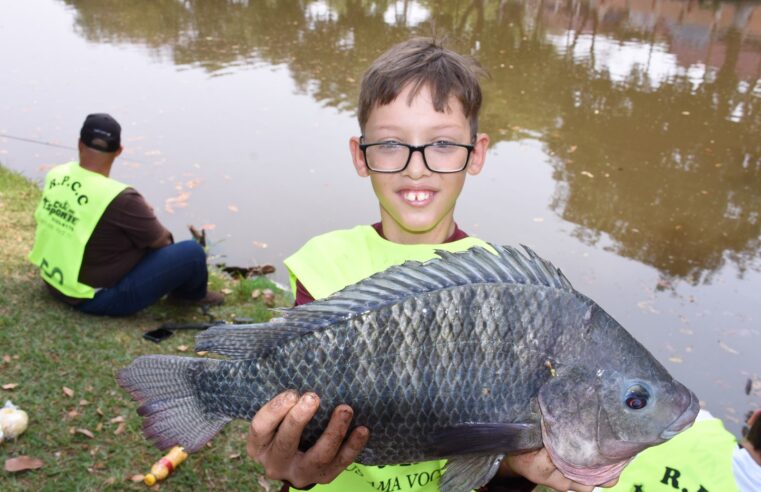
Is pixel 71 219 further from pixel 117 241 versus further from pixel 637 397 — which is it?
pixel 637 397

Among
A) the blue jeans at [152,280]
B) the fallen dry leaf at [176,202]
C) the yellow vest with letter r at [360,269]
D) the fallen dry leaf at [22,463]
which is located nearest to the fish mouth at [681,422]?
the yellow vest with letter r at [360,269]

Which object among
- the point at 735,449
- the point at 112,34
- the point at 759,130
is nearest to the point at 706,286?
the point at 735,449

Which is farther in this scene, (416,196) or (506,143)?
(506,143)

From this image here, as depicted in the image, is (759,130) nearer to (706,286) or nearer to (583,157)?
(583,157)

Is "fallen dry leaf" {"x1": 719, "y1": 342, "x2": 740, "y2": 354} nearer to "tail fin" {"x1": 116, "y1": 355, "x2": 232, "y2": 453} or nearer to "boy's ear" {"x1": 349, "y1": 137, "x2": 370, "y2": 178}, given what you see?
"boy's ear" {"x1": 349, "y1": 137, "x2": 370, "y2": 178}

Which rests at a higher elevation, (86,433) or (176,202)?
(176,202)

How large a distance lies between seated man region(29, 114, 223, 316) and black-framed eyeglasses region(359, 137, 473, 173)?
314 cm

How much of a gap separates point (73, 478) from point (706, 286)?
6.17 metres

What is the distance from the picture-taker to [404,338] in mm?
1765

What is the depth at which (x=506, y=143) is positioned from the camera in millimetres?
9945

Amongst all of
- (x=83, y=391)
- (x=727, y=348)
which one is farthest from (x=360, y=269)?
(x=727, y=348)

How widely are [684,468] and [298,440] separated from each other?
1.89 m

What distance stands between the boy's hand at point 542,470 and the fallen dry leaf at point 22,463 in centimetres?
293

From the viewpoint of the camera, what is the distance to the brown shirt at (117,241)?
4863 millimetres
